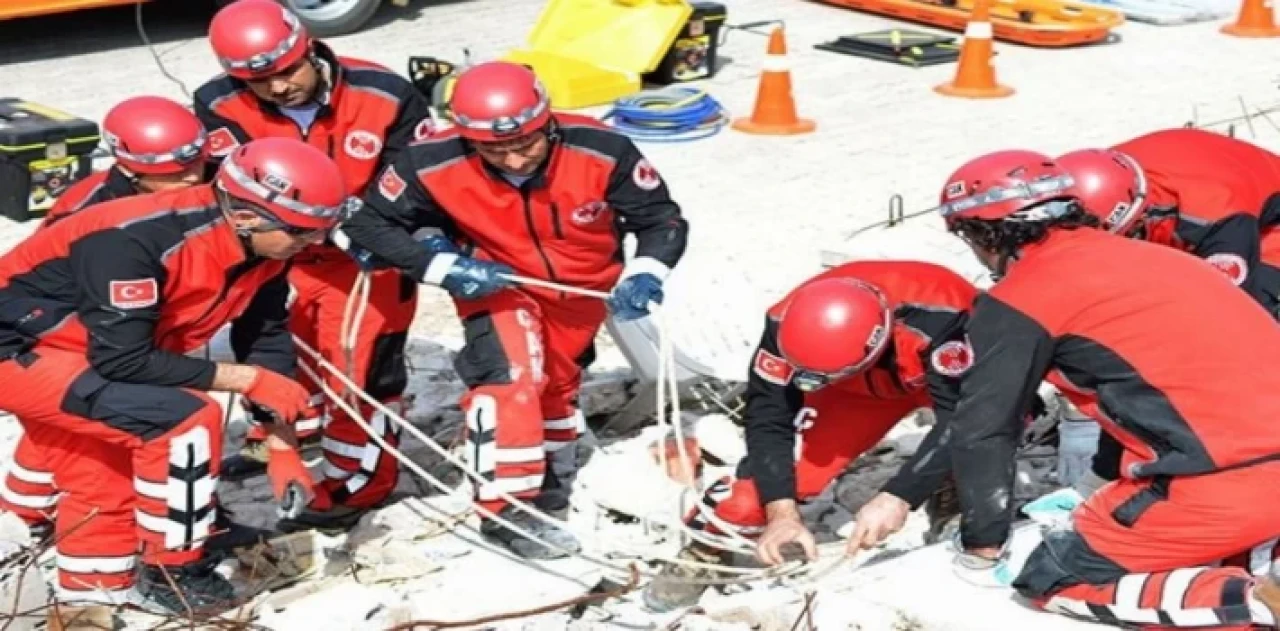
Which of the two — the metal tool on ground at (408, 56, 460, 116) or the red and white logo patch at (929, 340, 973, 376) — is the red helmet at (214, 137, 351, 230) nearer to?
the red and white logo patch at (929, 340, 973, 376)

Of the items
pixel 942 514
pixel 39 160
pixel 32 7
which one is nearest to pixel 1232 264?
pixel 942 514

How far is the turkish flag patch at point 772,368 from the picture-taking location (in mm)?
5355

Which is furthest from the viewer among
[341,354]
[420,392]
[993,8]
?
[993,8]

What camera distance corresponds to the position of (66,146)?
8.99 m

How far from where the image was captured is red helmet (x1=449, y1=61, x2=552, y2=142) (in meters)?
5.57

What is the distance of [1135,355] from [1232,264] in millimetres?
1572

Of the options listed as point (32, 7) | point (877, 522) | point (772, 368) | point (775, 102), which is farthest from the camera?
point (32, 7)

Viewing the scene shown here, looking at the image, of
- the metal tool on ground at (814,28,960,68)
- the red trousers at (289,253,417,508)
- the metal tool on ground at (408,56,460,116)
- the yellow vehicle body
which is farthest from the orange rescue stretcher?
the red trousers at (289,253,417,508)

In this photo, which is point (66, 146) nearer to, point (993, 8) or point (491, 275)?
point (491, 275)

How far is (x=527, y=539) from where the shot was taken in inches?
231

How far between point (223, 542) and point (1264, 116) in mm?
7198

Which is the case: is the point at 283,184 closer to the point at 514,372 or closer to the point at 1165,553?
the point at 514,372

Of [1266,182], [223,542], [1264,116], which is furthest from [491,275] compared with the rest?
[1264,116]

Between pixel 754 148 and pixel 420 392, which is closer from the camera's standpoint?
pixel 420 392
